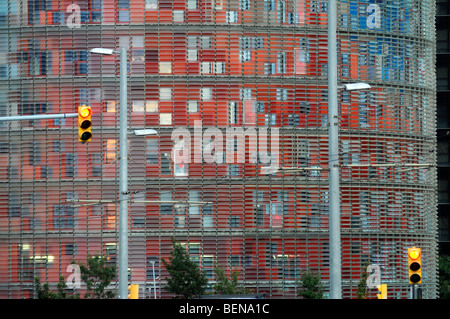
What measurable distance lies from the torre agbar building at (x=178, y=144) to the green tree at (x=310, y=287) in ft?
7.92

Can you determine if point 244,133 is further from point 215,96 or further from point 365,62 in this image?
point 365,62

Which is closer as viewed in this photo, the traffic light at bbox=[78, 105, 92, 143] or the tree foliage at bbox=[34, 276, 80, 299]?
the traffic light at bbox=[78, 105, 92, 143]

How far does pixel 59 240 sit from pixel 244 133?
12.3 metres

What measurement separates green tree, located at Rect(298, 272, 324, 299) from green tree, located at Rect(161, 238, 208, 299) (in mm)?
5249

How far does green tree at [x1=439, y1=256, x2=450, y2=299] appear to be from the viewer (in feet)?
217

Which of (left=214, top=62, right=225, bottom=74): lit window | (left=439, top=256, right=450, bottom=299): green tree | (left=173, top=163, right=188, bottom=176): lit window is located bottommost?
(left=439, top=256, right=450, bottom=299): green tree

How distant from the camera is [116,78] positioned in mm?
55281

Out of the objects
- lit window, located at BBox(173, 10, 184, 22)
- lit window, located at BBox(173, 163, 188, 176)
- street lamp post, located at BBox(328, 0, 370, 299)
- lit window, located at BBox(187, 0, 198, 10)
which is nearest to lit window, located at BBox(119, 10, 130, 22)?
lit window, located at BBox(173, 10, 184, 22)

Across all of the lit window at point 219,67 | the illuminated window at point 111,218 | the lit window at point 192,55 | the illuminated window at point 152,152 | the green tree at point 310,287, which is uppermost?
the lit window at point 192,55

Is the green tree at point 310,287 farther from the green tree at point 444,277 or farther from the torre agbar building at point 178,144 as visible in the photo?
the green tree at point 444,277

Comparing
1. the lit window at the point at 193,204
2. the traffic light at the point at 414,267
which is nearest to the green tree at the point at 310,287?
the lit window at the point at 193,204

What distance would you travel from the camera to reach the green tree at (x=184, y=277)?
49594 millimetres

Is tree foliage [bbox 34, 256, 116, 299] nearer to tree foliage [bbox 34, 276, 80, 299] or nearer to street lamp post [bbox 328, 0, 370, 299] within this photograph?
tree foliage [bbox 34, 276, 80, 299]
